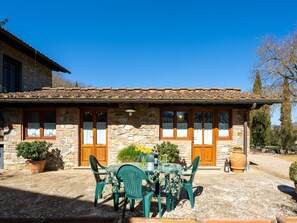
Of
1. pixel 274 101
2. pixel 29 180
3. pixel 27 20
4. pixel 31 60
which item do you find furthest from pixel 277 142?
pixel 27 20

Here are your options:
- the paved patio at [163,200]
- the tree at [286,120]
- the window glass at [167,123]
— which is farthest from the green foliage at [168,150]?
the tree at [286,120]

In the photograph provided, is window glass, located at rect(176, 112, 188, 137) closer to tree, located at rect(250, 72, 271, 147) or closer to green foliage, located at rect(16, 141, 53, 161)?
green foliage, located at rect(16, 141, 53, 161)

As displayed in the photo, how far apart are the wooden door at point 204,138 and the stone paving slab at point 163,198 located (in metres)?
1.19

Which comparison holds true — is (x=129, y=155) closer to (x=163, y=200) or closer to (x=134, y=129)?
(x=134, y=129)

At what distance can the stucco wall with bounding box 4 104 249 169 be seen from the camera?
25.4 ft

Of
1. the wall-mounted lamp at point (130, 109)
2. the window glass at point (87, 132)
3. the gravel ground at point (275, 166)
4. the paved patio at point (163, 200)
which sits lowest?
the gravel ground at point (275, 166)

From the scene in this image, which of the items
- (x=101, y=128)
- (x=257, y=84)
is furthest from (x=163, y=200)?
(x=257, y=84)

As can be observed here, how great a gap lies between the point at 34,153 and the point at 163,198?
515 centimetres

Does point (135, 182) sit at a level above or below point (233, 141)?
below

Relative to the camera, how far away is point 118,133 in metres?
7.83

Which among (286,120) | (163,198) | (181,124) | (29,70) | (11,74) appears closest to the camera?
(163,198)

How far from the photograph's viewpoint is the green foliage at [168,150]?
7.13 m

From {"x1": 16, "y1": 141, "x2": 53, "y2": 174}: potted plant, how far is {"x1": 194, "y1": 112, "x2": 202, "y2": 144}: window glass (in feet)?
19.9

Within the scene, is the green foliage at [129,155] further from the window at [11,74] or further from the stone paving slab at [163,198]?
the window at [11,74]
